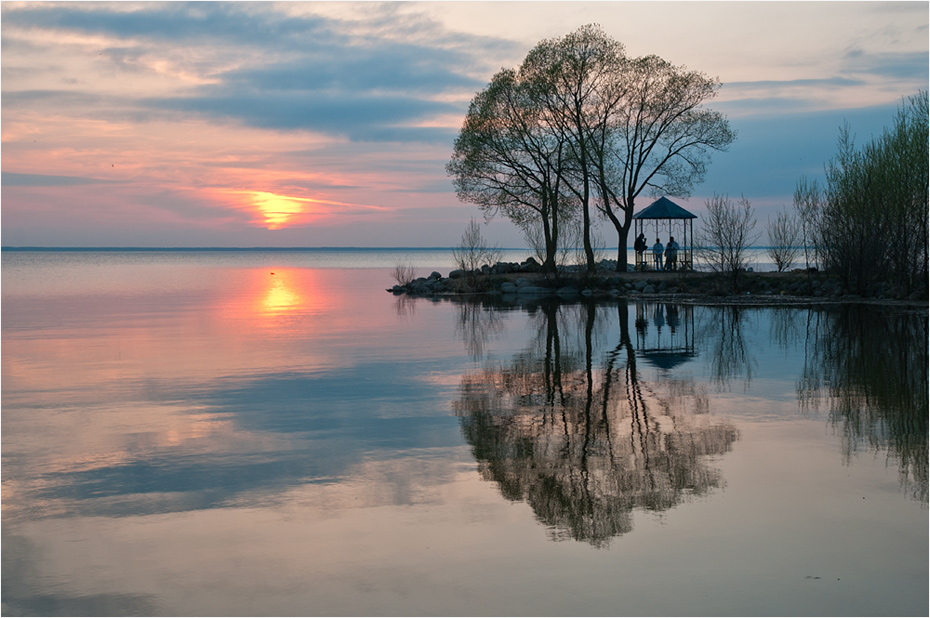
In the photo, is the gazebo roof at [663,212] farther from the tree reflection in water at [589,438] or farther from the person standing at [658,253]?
the tree reflection in water at [589,438]

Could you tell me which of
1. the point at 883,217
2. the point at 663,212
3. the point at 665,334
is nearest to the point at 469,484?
the point at 665,334

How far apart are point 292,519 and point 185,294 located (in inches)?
1408

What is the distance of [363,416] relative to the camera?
10.6 meters

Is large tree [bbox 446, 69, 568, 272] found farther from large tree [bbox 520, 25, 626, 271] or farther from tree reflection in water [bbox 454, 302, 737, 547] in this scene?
tree reflection in water [bbox 454, 302, 737, 547]

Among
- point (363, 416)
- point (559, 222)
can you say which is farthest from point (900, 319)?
point (559, 222)

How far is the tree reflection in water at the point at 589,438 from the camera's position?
6.93m

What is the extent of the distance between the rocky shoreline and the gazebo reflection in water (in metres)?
4.29

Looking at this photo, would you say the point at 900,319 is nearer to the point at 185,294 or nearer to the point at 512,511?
the point at 512,511

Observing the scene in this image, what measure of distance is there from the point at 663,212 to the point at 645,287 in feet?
23.1

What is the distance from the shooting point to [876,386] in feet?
40.1

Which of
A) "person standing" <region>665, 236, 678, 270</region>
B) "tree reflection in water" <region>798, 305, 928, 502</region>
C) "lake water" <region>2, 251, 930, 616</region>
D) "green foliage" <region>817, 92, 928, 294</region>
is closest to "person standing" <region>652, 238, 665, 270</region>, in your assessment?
"person standing" <region>665, 236, 678, 270</region>

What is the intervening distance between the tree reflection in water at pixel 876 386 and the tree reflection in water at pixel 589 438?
4.92ft

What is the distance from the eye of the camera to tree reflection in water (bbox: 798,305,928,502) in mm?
8648

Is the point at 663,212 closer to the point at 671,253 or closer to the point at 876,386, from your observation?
the point at 671,253
